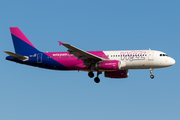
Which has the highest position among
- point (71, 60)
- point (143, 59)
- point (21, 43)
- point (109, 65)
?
point (21, 43)

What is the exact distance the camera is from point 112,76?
49.3m

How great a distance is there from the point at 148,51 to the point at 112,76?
7032 mm

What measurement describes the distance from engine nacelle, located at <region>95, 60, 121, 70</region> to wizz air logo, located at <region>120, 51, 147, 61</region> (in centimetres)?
155

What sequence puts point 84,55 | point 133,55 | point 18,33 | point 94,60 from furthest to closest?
point 18,33 < point 94,60 < point 133,55 < point 84,55

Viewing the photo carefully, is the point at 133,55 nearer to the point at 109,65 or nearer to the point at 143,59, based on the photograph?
the point at 143,59

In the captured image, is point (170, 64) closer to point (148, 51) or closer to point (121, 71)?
point (148, 51)

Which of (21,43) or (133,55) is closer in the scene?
(133,55)

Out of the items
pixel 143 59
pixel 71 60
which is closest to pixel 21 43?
pixel 71 60

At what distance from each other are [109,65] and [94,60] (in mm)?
2493

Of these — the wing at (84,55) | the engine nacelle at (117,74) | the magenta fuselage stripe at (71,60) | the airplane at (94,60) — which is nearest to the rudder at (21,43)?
the airplane at (94,60)

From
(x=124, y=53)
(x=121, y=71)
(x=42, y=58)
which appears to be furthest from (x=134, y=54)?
(x=42, y=58)

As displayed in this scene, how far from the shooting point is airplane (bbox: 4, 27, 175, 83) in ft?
146

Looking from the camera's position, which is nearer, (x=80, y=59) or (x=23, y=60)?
(x=80, y=59)

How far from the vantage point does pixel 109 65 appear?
44156 mm
